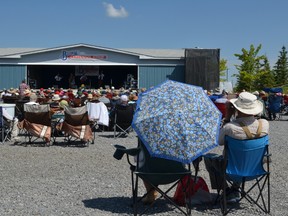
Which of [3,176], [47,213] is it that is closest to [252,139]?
[47,213]

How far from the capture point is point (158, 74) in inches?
1421

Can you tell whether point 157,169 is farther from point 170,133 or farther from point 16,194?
point 16,194

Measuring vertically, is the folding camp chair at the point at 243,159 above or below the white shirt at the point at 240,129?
below

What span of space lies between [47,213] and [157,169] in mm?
1188

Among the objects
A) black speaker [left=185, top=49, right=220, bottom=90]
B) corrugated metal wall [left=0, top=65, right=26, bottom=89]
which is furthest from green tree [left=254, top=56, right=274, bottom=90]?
corrugated metal wall [left=0, top=65, right=26, bottom=89]

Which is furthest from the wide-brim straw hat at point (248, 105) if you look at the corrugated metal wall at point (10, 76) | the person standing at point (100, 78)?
the person standing at point (100, 78)

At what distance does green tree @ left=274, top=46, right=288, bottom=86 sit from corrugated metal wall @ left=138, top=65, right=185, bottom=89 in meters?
30.8

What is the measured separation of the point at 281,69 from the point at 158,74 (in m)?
34.6

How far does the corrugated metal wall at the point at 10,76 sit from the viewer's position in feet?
115

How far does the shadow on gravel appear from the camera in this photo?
4880 mm

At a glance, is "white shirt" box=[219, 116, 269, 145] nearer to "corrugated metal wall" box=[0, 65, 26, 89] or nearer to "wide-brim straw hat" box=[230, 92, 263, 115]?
"wide-brim straw hat" box=[230, 92, 263, 115]

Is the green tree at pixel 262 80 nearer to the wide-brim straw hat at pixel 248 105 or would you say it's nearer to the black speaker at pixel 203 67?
the black speaker at pixel 203 67

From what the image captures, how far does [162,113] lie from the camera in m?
4.48

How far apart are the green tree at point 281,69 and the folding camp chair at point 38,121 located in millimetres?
56720
